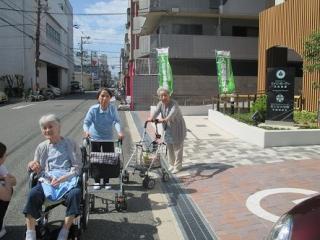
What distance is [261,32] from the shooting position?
2286 centimetres

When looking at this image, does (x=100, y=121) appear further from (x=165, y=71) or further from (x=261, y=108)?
(x=165, y=71)

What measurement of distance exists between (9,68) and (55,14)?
2268 centimetres

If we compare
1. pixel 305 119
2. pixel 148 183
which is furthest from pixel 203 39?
pixel 148 183

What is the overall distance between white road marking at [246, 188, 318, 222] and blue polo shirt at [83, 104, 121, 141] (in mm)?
2337

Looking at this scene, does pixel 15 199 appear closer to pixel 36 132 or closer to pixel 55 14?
pixel 36 132

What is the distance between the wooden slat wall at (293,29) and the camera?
17625 mm

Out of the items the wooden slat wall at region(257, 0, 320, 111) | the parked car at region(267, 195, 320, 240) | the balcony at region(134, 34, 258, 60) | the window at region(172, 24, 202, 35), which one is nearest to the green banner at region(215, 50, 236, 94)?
the wooden slat wall at region(257, 0, 320, 111)

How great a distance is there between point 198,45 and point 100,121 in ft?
87.9

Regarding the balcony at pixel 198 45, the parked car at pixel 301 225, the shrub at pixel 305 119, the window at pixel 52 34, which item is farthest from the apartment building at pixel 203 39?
the window at pixel 52 34

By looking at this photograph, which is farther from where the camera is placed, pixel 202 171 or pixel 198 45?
pixel 198 45

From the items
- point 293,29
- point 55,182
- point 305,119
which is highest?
point 293,29

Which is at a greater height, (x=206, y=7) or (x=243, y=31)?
(x=206, y=7)

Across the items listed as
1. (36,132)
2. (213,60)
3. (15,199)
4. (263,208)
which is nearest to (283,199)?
(263,208)

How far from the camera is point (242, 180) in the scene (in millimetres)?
8406
